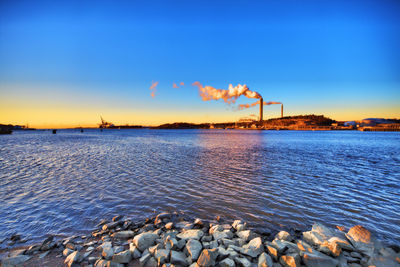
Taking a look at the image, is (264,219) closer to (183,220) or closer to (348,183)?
(183,220)

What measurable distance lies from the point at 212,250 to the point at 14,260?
5682 mm

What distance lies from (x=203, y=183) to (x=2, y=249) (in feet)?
32.9

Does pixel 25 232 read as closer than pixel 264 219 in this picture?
Yes

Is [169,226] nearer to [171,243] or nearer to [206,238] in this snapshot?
[171,243]

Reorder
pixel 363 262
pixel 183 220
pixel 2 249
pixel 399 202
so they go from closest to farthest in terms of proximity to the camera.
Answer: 1. pixel 363 262
2. pixel 2 249
3. pixel 183 220
4. pixel 399 202

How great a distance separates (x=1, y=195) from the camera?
10664 mm

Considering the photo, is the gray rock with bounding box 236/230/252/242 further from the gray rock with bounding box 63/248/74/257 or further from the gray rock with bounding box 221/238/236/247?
the gray rock with bounding box 63/248/74/257

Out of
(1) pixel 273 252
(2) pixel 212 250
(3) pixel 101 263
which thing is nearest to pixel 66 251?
(3) pixel 101 263

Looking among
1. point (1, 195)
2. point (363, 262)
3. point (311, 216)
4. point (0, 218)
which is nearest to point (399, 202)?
point (311, 216)

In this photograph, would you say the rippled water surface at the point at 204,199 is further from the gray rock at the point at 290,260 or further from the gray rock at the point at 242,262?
the gray rock at the point at 242,262

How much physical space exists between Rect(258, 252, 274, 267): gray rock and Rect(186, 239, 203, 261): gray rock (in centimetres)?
169

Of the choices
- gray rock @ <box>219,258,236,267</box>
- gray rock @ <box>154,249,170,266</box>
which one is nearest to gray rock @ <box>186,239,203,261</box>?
gray rock @ <box>154,249,170,266</box>

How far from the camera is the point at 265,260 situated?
15.7ft

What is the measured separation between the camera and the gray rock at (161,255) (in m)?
4.91
